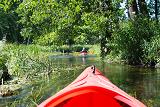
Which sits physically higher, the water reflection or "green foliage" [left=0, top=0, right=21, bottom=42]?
"green foliage" [left=0, top=0, right=21, bottom=42]

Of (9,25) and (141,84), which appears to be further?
(9,25)

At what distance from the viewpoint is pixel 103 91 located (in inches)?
172

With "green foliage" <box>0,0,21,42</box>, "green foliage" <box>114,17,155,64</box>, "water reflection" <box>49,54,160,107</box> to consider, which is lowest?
"water reflection" <box>49,54,160,107</box>

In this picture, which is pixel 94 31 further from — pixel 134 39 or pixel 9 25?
pixel 9 25

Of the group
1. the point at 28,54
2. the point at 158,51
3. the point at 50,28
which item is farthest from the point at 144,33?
the point at 50,28

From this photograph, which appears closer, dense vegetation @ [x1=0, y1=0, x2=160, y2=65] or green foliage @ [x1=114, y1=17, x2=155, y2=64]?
dense vegetation @ [x1=0, y1=0, x2=160, y2=65]

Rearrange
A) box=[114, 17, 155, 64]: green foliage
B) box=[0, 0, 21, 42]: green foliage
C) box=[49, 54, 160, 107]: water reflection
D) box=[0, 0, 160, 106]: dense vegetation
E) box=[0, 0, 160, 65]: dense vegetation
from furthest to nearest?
box=[0, 0, 21, 42]: green foliage < box=[114, 17, 155, 64]: green foliage < box=[0, 0, 160, 65]: dense vegetation < box=[0, 0, 160, 106]: dense vegetation < box=[49, 54, 160, 107]: water reflection

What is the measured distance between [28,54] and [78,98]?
11.5 metres

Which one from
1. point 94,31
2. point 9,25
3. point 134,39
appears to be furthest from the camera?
point 9,25

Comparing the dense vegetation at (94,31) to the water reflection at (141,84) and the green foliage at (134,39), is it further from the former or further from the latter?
the water reflection at (141,84)

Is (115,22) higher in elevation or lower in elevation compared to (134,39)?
higher

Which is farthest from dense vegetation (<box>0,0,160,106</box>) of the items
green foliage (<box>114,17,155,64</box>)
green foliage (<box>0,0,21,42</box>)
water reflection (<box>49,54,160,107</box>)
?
green foliage (<box>0,0,21,42</box>)

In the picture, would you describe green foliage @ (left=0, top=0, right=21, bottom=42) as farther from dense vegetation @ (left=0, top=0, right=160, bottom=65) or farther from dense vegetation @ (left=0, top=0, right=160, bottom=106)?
dense vegetation @ (left=0, top=0, right=160, bottom=65)

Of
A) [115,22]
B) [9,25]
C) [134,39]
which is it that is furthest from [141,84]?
[9,25]
